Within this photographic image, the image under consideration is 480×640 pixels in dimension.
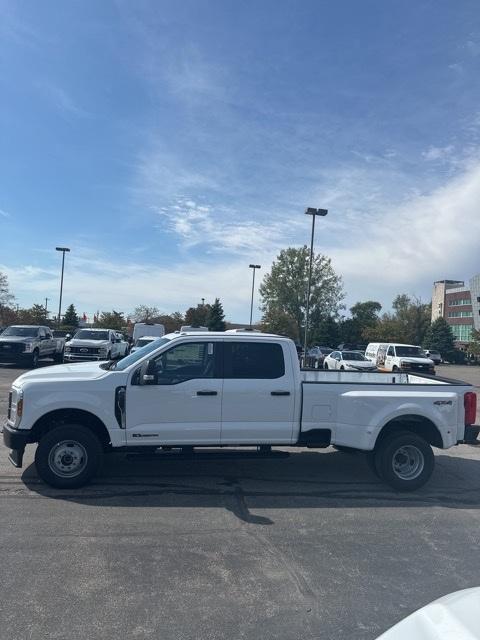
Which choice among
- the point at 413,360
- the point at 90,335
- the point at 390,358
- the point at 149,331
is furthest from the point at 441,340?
the point at 90,335

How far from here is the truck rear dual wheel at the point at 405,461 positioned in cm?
674

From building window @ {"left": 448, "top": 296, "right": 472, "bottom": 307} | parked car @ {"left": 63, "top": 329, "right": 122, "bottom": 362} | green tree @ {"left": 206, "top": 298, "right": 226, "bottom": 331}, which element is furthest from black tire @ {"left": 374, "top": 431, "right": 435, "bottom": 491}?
building window @ {"left": 448, "top": 296, "right": 472, "bottom": 307}

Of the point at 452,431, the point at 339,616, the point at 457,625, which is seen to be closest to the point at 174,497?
the point at 339,616

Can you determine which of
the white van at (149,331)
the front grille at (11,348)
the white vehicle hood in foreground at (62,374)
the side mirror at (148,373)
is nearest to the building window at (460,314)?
the white van at (149,331)

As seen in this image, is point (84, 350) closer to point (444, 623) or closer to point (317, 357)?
point (444, 623)

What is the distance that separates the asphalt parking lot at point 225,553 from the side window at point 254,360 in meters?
1.34

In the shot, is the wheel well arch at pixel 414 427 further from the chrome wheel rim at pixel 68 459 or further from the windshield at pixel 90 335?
the windshield at pixel 90 335

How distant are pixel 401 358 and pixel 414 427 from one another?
73.3ft

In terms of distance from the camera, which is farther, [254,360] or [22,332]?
[22,332]

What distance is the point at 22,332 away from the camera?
24000 millimetres

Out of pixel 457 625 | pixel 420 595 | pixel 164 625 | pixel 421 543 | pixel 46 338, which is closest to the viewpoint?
pixel 457 625

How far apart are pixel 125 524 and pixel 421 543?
112 inches

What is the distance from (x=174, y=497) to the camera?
20.3 feet

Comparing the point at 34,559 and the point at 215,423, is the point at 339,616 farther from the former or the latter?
the point at 215,423
